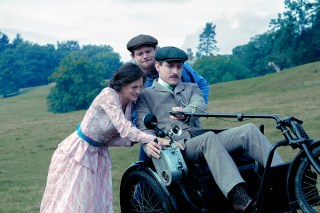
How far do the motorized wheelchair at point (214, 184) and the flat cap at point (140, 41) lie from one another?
1.33 meters

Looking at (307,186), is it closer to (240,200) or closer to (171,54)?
(240,200)

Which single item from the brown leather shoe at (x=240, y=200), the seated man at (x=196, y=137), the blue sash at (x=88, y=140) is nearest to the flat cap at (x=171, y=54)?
the seated man at (x=196, y=137)

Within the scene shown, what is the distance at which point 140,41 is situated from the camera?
5539 mm

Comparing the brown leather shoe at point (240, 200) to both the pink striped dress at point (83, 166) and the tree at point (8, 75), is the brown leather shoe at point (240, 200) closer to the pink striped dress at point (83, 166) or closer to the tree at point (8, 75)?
the pink striped dress at point (83, 166)

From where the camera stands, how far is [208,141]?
4309 millimetres

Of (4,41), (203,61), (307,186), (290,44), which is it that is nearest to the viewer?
(307,186)

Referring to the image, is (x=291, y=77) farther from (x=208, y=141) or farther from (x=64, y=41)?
(x=64, y=41)

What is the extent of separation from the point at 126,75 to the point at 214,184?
4.48 feet

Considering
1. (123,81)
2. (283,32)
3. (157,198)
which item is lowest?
(157,198)

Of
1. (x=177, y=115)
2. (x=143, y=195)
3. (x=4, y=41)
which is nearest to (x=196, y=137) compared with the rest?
(x=177, y=115)

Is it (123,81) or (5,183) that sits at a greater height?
(123,81)

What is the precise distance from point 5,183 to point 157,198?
8.22 m

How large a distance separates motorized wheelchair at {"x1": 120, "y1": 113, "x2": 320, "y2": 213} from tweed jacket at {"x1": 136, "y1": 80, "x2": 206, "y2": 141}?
45cm

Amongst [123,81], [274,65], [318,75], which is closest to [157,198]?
[123,81]
